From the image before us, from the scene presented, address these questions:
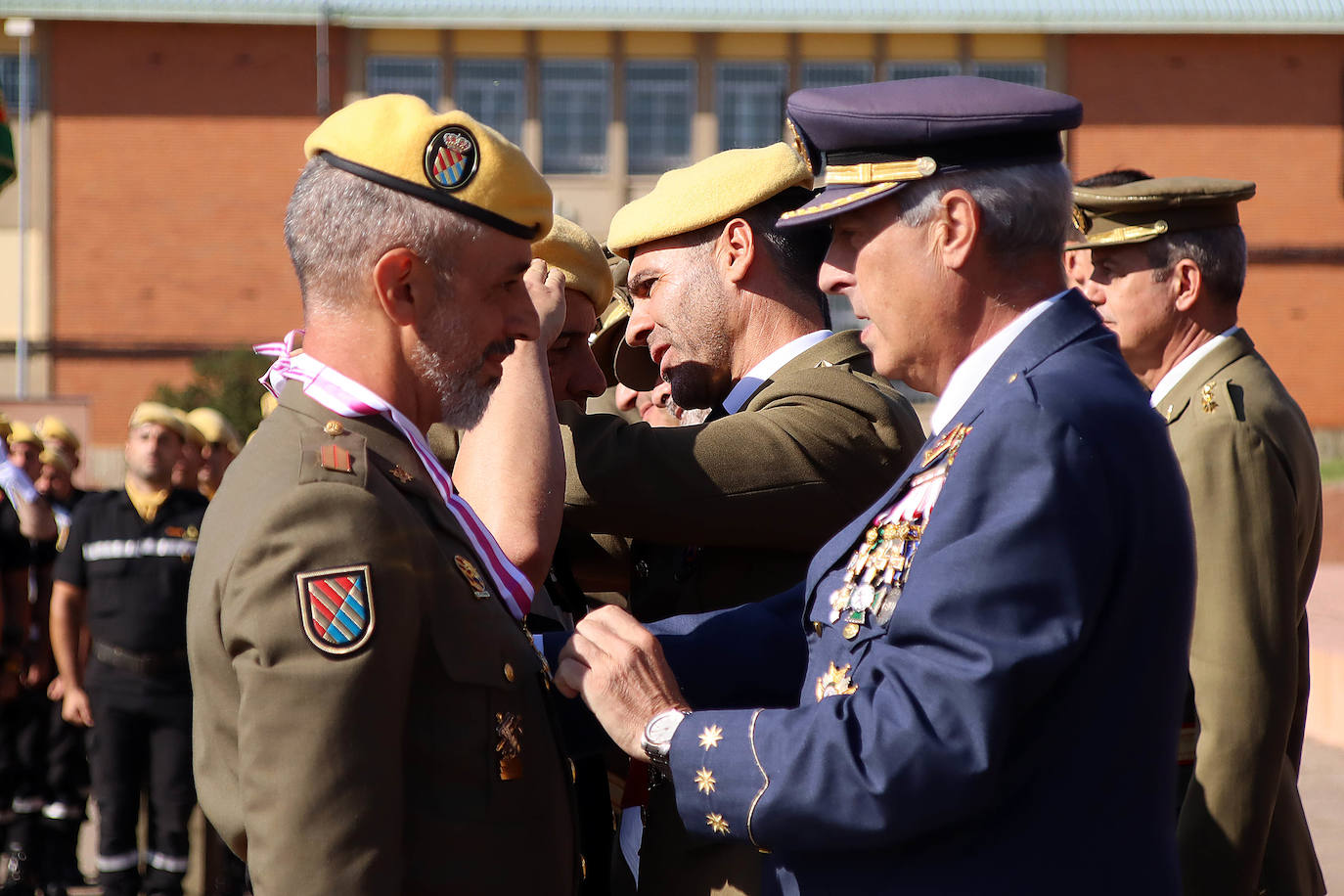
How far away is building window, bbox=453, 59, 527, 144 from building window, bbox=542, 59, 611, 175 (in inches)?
19.9

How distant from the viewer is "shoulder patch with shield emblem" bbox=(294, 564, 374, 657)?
1.76 meters

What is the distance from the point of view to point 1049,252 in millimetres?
1939

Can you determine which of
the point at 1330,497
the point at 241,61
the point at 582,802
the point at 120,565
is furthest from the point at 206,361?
the point at 582,802

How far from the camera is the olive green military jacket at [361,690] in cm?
175

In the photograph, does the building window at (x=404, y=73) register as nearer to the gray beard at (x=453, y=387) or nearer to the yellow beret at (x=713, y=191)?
the yellow beret at (x=713, y=191)

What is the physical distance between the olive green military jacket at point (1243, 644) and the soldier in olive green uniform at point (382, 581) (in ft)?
5.01

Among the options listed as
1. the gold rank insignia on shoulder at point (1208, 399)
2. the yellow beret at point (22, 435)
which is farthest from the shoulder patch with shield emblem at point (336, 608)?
the yellow beret at point (22, 435)

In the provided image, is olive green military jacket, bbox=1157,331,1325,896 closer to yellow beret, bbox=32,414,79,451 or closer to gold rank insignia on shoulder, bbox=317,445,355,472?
gold rank insignia on shoulder, bbox=317,445,355,472

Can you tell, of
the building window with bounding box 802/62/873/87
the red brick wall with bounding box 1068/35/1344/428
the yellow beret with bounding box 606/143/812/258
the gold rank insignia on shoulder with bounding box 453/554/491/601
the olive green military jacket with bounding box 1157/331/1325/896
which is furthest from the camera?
the red brick wall with bounding box 1068/35/1344/428

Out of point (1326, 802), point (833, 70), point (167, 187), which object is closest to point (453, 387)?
point (1326, 802)

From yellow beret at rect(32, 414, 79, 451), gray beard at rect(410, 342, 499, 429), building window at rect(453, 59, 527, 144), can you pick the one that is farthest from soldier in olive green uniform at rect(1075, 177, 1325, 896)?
building window at rect(453, 59, 527, 144)

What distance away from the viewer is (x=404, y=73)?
96.9 feet

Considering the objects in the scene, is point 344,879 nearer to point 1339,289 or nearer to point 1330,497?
point 1330,497

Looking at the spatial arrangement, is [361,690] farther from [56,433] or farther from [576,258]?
[56,433]
